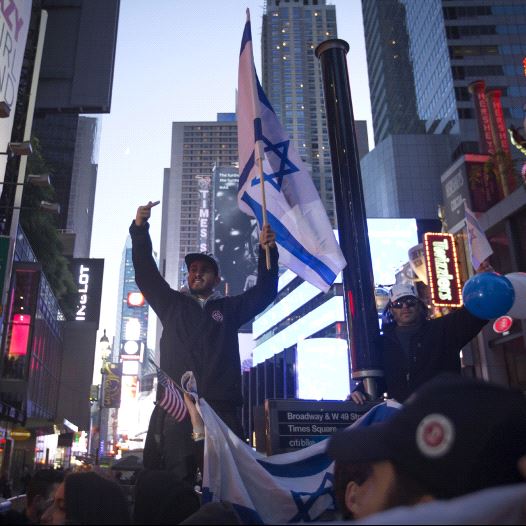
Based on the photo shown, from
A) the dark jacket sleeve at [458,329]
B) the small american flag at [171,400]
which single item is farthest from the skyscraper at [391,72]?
the small american flag at [171,400]

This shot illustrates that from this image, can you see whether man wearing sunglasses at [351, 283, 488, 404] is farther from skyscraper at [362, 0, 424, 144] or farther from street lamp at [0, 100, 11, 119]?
skyscraper at [362, 0, 424, 144]

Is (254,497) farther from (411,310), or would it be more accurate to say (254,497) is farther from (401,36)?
(401,36)

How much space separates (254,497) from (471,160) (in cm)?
3034

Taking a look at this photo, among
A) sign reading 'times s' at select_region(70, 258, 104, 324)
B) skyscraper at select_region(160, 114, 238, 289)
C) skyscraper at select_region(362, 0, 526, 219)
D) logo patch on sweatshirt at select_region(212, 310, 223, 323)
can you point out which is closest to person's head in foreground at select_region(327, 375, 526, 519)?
logo patch on sweatshirt at select_region(212, 310, 223, 323)

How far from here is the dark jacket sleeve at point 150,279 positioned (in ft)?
15.6

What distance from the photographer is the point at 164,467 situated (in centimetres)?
415

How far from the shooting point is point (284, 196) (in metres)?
6.65

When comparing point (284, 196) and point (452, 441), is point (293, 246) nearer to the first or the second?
point (284, 196)

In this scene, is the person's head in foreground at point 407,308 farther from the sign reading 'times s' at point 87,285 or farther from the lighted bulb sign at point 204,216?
the lighted bulb sign at point 204,216

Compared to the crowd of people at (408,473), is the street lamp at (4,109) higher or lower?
higher

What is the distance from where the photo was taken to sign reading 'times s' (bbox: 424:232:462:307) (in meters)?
27.1

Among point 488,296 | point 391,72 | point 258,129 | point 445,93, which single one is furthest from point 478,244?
point 391,72

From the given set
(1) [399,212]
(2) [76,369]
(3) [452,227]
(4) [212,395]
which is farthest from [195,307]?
(1) [399,212]

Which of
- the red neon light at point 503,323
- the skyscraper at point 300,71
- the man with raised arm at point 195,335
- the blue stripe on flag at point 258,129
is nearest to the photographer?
the man with raised arm at point 195,335
